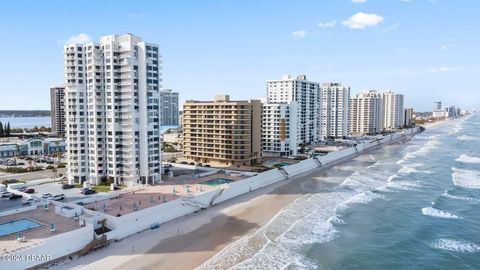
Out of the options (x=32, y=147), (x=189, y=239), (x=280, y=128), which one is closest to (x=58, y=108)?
(x=32, y=147)

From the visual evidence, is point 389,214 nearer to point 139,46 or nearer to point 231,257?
point 231,257

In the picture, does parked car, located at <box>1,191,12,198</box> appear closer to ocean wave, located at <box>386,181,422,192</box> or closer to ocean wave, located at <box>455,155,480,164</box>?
ocean wave, located at <box>386,181,422,192</box>

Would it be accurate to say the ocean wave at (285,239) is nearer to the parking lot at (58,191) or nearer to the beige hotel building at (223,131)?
the parking lot at (58,191)

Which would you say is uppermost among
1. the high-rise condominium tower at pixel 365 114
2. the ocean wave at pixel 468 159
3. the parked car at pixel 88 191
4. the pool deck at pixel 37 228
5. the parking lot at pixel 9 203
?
the high-rise condominium tower at pixel 365 114

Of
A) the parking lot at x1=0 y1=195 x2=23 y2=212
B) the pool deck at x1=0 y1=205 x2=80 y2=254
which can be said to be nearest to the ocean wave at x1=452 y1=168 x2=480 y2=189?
the pool deck at x1=0 y1=205 x2=80 y2=254

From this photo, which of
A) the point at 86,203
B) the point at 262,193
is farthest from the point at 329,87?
the point at 86,203

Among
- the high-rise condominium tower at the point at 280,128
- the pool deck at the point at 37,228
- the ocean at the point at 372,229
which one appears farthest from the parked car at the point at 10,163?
the ocean at the point at 372,229
